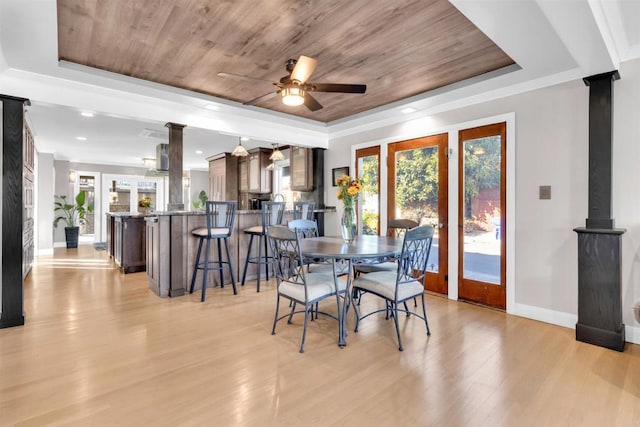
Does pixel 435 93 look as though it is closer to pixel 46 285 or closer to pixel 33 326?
pixel 33 326

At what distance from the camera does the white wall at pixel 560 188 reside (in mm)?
2641

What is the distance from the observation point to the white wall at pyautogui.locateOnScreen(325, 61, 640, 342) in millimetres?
2641

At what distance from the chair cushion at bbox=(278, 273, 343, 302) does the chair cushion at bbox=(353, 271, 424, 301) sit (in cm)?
28

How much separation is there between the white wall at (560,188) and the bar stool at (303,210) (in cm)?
247

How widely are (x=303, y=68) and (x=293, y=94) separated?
0.88 ft

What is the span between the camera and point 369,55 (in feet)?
9.37

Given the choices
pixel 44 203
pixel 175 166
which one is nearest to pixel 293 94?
pixel 175 166

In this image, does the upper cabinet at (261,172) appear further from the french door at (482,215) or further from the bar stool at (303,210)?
the french door at (482,215)

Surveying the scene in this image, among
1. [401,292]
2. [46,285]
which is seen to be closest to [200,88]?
[401,292]

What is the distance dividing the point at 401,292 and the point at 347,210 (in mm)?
947

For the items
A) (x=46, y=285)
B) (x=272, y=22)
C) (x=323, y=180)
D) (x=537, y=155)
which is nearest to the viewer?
(x=272, y=22)

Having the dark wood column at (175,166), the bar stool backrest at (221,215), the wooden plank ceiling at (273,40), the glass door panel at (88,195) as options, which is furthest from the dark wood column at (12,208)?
the glass door panel at (88,195)

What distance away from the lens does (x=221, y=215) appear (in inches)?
159

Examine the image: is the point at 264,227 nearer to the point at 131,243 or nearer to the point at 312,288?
the point at 312,288
